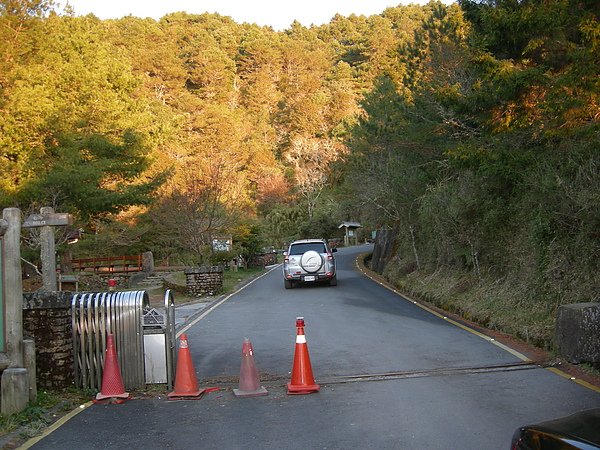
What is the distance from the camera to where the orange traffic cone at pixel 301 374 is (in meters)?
7.97

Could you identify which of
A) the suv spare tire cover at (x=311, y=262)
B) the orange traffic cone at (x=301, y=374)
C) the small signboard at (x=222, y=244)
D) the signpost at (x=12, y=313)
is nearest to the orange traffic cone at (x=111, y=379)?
the signpost at (x=12, y=313)

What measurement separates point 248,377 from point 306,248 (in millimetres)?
16998

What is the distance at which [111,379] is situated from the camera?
7.95 meters

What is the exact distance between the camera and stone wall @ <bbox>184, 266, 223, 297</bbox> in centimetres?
2431

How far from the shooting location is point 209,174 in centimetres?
3347

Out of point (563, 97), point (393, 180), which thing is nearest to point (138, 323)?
point (563, 97)

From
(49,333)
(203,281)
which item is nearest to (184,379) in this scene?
(49,333)

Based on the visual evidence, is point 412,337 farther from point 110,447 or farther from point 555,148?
point 110,447

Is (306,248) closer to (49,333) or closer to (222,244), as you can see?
(222,244)

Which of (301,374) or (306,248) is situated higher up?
(306,248)

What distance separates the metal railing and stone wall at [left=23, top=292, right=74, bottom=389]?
0.42 feet

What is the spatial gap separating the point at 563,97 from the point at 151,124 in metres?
30.2

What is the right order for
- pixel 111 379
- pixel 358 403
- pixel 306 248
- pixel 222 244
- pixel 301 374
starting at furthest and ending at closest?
pixel 222 244
pixel 306 248
pixel 301 374
pixel 111 379
pixel 358 403

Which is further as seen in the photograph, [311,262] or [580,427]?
[311,262]
